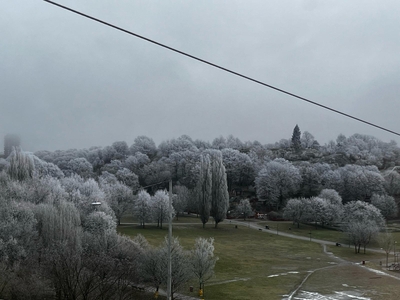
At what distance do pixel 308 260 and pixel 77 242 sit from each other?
1009 inches

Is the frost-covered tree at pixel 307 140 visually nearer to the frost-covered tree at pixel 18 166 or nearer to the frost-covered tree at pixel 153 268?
the frost-covered tree at pixel 18 166

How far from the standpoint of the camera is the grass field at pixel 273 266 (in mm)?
29391

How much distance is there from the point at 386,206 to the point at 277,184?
838 inches

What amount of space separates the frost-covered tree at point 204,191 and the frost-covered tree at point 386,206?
32.6 m

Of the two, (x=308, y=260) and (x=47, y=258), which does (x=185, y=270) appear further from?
(x=308, y=260)

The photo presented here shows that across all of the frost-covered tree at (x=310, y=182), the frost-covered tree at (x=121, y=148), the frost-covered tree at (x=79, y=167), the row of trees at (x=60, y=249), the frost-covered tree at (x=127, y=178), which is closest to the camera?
the row of trees at (x=60, y=249)

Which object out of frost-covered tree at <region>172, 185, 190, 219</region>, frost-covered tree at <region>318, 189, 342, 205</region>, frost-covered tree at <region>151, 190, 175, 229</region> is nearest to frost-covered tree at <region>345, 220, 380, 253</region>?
frost-covered tree at <region>318, 189, 342, 205</region>

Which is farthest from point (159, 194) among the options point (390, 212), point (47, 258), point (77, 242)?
point (390, 212)

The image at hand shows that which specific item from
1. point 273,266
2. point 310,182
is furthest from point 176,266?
point 310,182

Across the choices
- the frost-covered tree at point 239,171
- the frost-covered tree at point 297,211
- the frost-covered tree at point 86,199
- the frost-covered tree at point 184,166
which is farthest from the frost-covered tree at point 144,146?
the frost-covered tree at point 86,199

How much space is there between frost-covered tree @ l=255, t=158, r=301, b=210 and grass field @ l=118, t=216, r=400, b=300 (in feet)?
60.4

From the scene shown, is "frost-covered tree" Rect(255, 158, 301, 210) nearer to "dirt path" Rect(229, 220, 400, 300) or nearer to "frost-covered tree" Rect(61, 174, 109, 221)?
"dirt path" Rect(229, 220, 400, 300)

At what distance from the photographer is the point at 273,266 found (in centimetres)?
3891

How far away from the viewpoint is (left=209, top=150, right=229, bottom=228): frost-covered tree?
63.6 m
